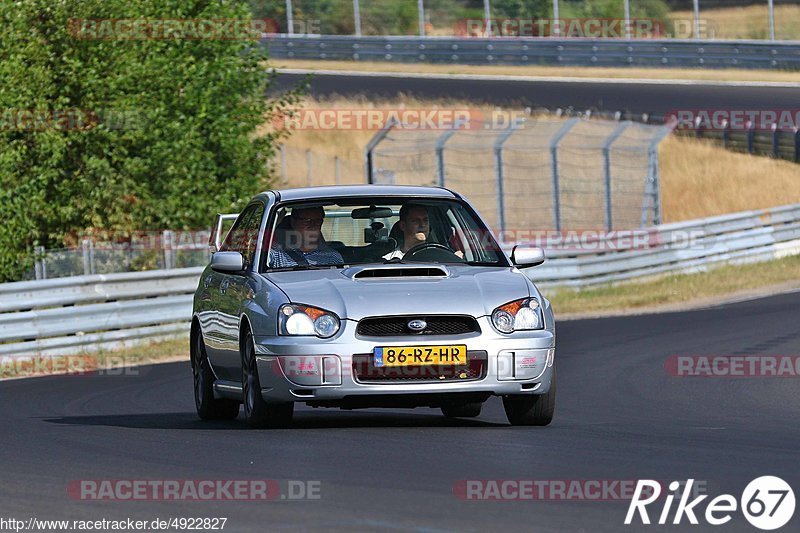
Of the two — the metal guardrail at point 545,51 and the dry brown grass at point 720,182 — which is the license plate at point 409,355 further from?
the metal guardrail at point 545,51

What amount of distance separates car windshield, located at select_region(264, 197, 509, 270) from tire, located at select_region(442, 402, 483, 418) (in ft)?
4.02

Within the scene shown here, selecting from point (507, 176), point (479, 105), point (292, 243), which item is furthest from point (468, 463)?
point (479, 105)

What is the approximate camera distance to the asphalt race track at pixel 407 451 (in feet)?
22.5

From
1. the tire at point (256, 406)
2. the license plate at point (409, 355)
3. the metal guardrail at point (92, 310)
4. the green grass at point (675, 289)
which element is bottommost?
the green grass at point (675, 289)

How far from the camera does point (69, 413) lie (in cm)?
1259

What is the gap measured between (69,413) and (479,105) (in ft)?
101

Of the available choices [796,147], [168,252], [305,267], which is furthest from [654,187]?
[305,267]

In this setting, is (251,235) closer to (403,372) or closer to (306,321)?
(306,321)

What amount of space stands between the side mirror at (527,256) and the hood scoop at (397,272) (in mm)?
601

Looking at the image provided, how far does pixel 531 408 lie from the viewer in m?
10.2

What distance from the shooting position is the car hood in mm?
9633

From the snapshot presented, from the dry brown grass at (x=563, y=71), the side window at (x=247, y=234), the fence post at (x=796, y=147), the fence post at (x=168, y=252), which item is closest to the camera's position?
the side window at (x=247, y=234)

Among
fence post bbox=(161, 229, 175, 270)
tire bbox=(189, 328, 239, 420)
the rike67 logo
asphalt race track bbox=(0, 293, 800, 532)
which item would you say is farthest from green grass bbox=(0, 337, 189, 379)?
the rike67 logo

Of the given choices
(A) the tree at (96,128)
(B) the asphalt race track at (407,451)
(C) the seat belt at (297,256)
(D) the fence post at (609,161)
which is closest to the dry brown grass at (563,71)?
(D) the fence post at (609,161)
